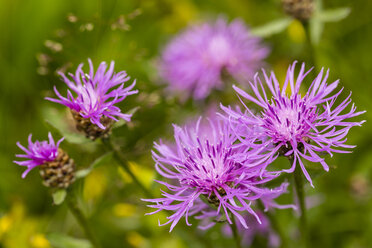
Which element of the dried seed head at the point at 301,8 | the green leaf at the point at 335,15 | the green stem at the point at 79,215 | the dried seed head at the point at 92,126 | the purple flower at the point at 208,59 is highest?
the purple flower at the point at 208,59

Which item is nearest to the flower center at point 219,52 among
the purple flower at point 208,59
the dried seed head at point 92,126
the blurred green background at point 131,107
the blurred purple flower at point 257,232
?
the purple flower at point 208,59

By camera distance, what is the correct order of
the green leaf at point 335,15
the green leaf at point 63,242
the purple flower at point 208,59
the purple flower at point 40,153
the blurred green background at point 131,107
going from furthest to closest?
the purple flower at point 208,59
the blurred green background at point 131,107
the green leaf at point 335,15
the green leaf at point 63,242
the purple flower at point 40,153

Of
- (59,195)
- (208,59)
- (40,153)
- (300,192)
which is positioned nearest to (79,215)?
(59,195)

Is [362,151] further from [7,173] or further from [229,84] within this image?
[7,173]

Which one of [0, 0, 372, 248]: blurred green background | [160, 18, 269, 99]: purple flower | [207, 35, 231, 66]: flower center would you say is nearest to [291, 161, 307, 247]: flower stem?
[0, 0, 372, 248]: blurred green background

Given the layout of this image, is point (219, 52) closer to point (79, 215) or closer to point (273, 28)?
point (273, 28)

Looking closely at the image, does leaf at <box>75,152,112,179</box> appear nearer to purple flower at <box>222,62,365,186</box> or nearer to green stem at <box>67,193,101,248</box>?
green stem at <box>67,193,101,248</box>

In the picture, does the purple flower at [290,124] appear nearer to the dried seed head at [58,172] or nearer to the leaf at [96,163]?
the leaf at [96,163]

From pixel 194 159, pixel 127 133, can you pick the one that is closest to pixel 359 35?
pixel 127 133
